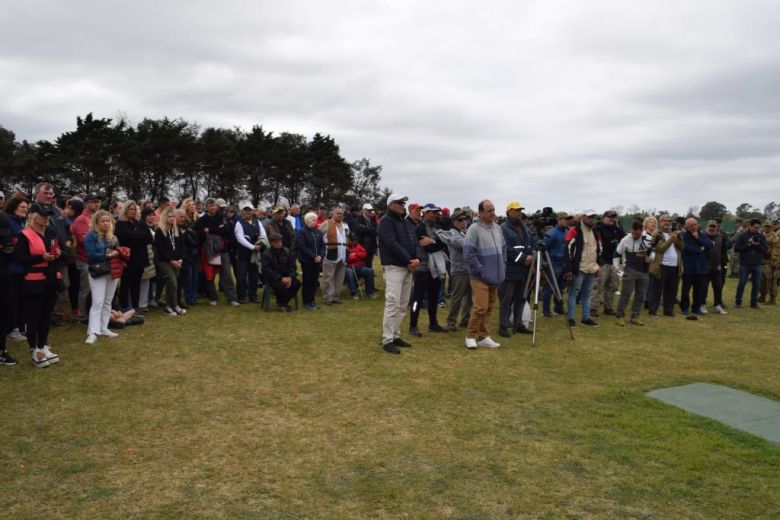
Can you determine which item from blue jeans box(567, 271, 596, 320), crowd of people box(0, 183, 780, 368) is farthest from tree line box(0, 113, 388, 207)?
blue jeans box(567, 271, 596, 320)

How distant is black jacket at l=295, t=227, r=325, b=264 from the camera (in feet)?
34.4

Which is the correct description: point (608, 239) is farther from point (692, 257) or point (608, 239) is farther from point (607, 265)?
point (692, 257)

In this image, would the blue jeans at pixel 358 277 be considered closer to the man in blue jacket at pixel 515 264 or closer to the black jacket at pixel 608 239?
the man in blue jacket at pixel 515 264

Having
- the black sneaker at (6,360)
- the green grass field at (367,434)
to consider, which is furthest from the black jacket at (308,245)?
the black sneaker at (6,360)

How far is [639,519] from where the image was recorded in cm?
325

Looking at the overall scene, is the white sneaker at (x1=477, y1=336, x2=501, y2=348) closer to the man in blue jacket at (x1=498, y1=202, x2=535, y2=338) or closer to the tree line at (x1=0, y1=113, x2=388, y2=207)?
the man in blue jacket at (x1=498, y1=202, x2=535, y2=338)

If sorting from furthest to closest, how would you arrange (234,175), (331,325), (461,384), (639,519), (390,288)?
(234,175), (331,325), (390,288), (461,384), (639,519)

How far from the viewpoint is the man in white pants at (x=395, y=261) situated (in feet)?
23.1

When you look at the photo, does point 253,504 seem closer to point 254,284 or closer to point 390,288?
point 390,288

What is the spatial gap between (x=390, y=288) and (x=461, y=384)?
1794 mm

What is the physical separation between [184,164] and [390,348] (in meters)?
35.7

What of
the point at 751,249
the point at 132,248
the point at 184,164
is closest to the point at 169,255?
the point at 132,248

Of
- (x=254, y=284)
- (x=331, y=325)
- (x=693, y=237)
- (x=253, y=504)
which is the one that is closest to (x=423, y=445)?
(x=253, y=504)

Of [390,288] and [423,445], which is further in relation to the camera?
[390,288]
